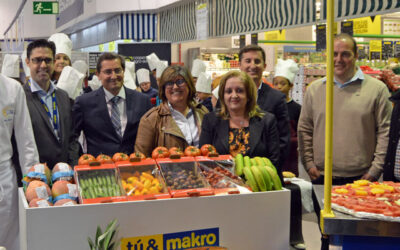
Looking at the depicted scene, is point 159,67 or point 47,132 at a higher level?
point 159,67

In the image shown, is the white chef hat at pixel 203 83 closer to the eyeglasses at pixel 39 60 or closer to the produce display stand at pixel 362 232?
the eyeglasses at pixel 39 60

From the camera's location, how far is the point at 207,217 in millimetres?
2410

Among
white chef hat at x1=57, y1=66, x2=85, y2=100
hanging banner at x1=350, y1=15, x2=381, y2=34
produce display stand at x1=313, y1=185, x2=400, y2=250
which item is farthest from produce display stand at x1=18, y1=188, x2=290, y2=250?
hanging banner at x1=350, y1=15, x2=381, y2=34

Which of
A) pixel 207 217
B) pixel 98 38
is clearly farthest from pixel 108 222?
pixel 98 38

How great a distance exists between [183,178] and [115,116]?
5.28ft

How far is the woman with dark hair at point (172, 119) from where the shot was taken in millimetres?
3555

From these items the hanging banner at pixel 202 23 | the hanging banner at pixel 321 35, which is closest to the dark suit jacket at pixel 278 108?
the hanging banner at pixel 321 35

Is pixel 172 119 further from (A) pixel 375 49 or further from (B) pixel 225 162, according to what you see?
(A) pixel 375 49

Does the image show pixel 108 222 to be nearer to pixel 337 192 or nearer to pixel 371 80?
pixel 337 192

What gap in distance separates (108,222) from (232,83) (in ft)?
4.80

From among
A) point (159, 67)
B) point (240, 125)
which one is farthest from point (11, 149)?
point (159, 67)

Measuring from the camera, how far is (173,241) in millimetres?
2357

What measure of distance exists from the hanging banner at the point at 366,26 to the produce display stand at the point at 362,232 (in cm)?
1103

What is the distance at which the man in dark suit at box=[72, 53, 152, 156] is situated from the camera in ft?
12.9
